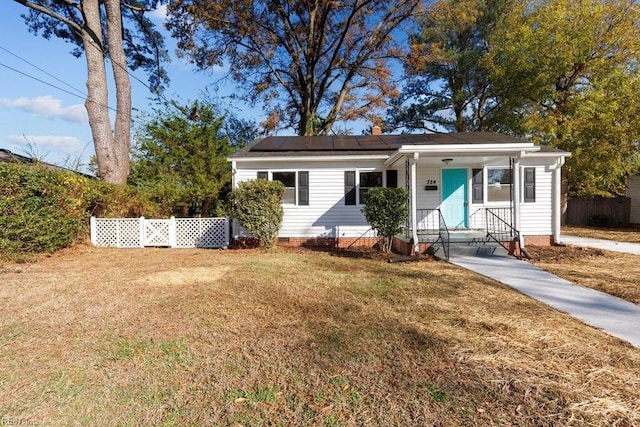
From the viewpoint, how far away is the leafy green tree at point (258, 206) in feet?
31.3

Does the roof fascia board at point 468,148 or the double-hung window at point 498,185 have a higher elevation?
the roof fascia board at point 468,148

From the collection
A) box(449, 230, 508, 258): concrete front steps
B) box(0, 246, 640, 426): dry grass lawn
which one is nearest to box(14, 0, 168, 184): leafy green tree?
box(0, 246, 640, 426): dry grass lawn

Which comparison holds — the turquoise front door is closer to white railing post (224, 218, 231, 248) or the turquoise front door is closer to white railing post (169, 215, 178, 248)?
white railing post (224, 218, 231, 248)

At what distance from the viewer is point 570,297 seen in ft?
17.5

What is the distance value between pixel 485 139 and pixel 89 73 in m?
15.5

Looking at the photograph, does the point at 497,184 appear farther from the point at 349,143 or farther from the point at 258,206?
the point at 258,206

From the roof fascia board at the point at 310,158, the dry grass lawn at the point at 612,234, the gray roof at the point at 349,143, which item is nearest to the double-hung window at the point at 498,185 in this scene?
the gray roof at the point at 349,143

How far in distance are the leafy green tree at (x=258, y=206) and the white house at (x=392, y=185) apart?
1353 millimetres

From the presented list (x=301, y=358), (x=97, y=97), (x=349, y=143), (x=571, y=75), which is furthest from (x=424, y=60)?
(x=301, y=358)

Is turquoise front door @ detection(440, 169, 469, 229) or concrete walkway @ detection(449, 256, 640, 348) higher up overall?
turquoise front door @ detection(440, 169, 469, 229)

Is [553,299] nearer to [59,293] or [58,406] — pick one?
[58,406]

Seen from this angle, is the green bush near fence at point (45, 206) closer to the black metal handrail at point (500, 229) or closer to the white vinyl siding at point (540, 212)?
the black metal handrail at point (500, 229)

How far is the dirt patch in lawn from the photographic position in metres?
5.85

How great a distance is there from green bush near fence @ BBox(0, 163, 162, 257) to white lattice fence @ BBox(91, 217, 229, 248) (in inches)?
22.5
